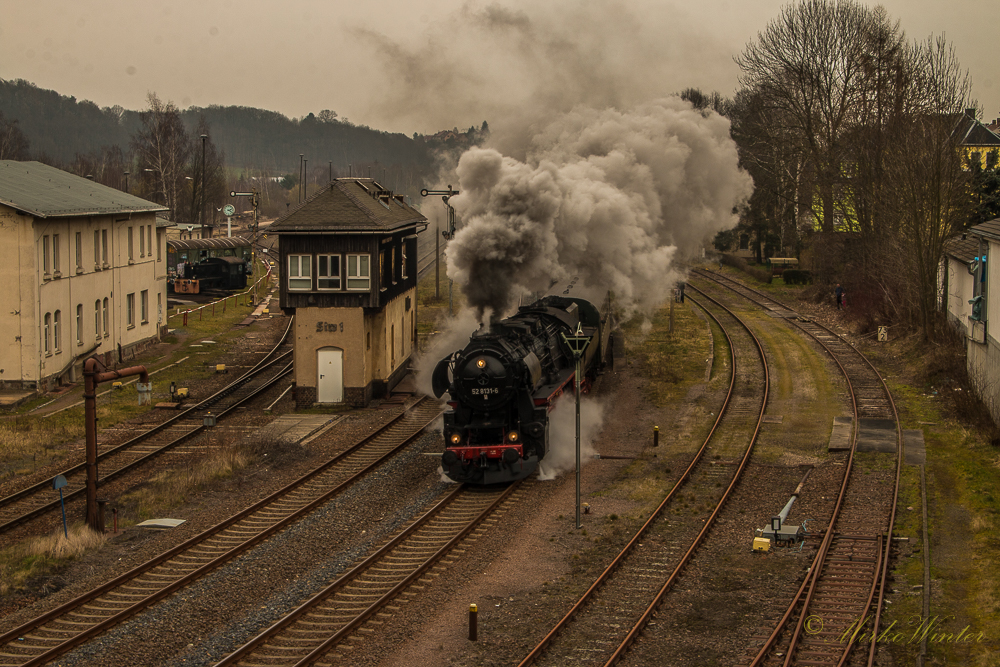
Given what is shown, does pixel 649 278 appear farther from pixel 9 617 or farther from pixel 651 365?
pixel 9 617

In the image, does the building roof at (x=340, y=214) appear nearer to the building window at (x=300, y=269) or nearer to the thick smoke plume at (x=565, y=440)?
the building window at (x=300, y=269)

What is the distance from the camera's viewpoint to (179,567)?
14703mm

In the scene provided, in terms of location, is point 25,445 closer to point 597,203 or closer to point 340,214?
point 340,214

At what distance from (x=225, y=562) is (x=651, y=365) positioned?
19988mm

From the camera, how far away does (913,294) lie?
35.0 metres

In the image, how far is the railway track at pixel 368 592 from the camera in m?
11.8

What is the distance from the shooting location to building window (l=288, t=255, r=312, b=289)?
89.0ft

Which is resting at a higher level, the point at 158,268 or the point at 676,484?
the point at 158,268

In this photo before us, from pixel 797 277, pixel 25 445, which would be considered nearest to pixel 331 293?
pixel 25 445

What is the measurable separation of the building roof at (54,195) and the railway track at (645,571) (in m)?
19.8

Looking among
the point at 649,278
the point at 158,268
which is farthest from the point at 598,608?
the point at 158,268

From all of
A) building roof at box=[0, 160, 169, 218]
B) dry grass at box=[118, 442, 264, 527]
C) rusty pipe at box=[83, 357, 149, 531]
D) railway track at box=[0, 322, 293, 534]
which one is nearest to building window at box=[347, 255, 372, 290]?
railway track at box=[0, 322, 293, 534]

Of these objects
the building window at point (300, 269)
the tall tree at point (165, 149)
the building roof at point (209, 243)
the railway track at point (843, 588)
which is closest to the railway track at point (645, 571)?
the railway track at point (843, 588)

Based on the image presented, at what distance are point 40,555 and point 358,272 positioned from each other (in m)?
13.5
